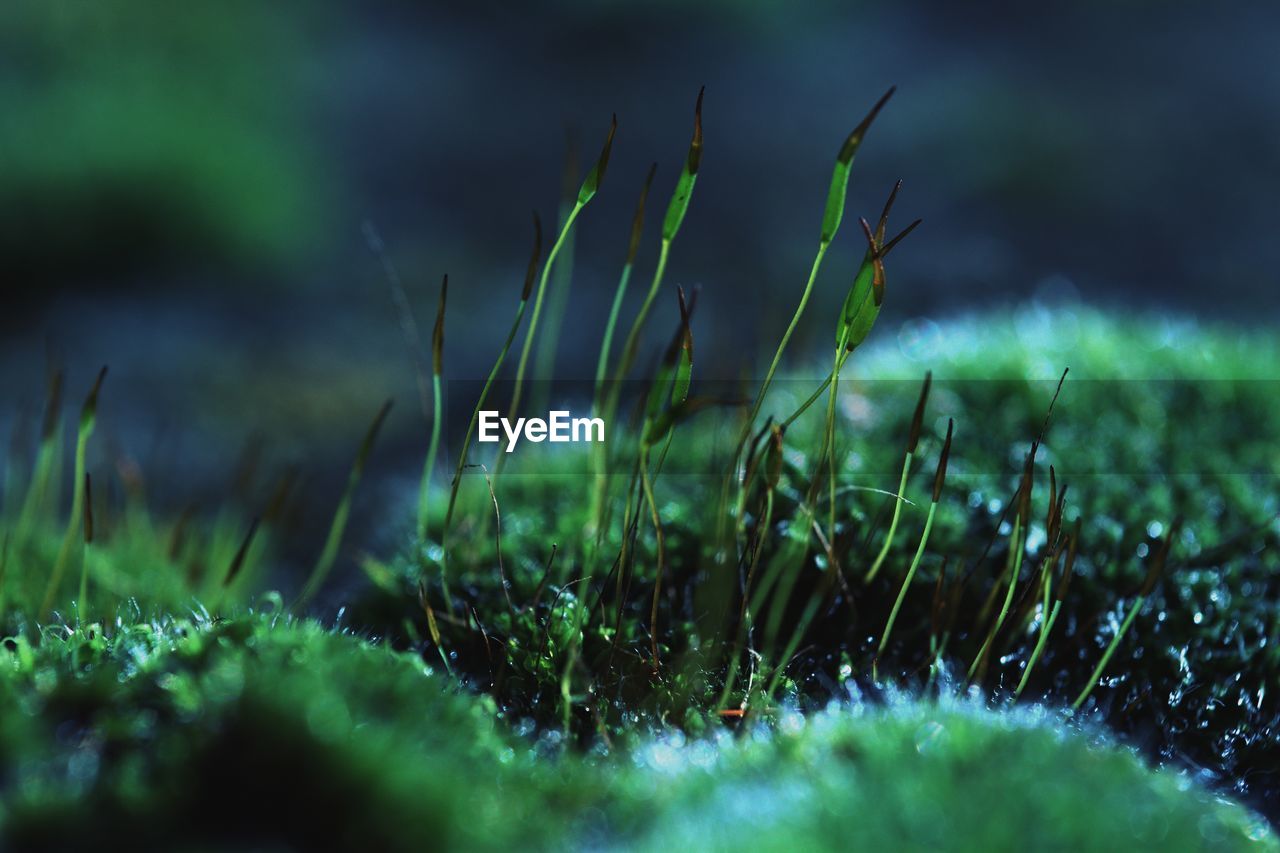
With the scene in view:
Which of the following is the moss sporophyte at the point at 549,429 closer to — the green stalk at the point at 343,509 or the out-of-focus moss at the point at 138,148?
the green stalk at the point at 343,509

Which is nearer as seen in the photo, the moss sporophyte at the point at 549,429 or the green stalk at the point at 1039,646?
the green stalk at the point at 1039,646

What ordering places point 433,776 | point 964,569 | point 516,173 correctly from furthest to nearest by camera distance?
1. point 516,173
2. point 964,569
3. point 433,776

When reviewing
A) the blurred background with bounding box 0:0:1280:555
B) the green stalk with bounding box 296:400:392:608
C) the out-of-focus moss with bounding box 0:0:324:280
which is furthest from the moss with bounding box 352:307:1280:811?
the out-of-focus moss with bounding box 0:0:324:280

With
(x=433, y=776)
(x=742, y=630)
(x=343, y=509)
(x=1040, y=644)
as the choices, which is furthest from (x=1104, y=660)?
(x=343, y=509)

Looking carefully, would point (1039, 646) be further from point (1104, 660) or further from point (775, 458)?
point (775, 458)

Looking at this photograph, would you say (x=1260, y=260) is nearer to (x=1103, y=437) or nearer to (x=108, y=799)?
(x=1103, y=437)

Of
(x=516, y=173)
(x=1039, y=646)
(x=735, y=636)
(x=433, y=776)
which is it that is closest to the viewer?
(x=433, y=776)

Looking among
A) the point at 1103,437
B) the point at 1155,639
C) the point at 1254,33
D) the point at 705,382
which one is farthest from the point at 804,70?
the point at 1155,639

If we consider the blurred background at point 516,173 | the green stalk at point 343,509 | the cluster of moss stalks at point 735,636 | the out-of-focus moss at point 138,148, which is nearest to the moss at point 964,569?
the cluster of moss stalks at point 735,636
